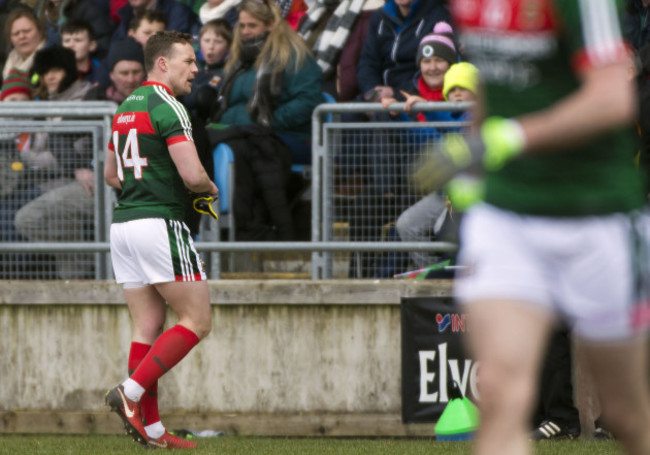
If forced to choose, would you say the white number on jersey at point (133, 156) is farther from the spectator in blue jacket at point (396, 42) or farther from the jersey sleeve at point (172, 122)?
the spectator in blue jacket at point (396, 42)

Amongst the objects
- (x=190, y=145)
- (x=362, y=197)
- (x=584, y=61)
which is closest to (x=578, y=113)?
(x=584, y=61)

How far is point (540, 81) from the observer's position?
3.52 meters

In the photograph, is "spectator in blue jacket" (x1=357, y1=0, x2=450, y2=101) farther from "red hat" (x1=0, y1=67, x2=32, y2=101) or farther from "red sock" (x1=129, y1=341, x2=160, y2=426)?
"red sock" (x1=129, y1=341, x2=160, y2=426)

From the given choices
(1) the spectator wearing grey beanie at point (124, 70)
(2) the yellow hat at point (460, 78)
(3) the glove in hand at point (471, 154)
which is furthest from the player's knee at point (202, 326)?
(3) the glove in hand at point (471, 154)

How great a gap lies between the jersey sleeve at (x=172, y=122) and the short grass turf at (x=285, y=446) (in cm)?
188

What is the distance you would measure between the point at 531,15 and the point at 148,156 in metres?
4.24

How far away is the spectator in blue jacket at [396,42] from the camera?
9914 millimetres

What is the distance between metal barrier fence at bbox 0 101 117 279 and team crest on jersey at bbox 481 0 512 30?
5932mm

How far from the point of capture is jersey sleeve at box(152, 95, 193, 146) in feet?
23.7

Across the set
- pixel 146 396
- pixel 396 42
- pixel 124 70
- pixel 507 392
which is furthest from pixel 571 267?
pixel 124 70

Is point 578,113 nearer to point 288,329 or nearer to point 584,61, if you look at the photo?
point 584,61

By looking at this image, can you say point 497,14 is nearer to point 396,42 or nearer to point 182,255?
point 182,255

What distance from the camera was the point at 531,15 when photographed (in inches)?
137

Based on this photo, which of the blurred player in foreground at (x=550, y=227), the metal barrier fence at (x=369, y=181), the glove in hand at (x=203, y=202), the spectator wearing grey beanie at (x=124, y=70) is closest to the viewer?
the blurred player in foreground at (x=550, y=227)
